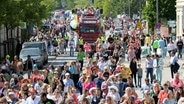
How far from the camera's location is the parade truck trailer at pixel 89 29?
6488 centimetres

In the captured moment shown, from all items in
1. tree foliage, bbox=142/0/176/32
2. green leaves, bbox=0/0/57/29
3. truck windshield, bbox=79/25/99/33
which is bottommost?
truck windshield, bbox=79/25/99/33

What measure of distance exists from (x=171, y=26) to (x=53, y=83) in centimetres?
4597

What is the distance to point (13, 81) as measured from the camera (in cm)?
2577

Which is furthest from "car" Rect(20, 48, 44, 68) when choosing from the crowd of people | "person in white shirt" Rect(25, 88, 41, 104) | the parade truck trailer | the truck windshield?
"person in white shirt" Rect(25, 88, 41, 104)

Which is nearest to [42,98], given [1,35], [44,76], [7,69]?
[44,76]

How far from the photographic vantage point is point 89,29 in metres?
65.9

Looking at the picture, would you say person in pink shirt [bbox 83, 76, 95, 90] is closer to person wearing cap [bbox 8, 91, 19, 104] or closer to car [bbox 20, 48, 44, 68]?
person wearing cap [bbox 8, 91, 19, 104]

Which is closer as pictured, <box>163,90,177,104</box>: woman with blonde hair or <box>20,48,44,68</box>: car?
<box>163,90,177,104</box>: woman with blonde hair

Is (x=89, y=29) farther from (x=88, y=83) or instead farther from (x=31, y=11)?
(x=88, y=83)

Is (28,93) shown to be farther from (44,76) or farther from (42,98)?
(44,76)

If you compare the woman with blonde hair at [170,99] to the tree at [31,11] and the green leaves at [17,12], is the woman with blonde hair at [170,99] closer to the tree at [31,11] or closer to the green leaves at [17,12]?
the green leaves at [17,12]

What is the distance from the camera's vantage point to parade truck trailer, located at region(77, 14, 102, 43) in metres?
64.9

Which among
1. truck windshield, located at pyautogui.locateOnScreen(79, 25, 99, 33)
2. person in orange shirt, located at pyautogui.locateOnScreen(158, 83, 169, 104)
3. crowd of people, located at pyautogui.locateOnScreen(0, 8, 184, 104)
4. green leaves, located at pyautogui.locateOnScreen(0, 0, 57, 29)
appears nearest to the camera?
crowd of people, located at pyautogui.locateOnScreen(0, 8, 184, 104)

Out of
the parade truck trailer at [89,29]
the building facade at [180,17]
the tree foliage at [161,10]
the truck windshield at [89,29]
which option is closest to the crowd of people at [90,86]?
the parade truck trailer at [89,29]
